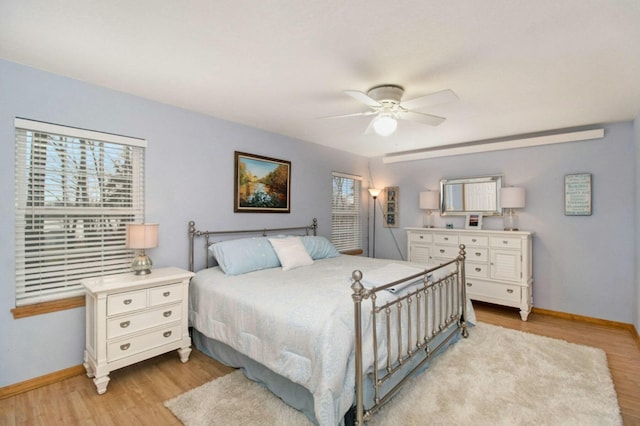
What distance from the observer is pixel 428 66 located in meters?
2.24

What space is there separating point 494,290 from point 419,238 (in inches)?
48.3

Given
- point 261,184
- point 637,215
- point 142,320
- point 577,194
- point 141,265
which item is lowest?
point 142,320

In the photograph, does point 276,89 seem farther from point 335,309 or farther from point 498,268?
point 498,268

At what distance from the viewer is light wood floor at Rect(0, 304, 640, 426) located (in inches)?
78.7

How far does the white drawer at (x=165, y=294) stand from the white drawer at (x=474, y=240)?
12.2 feet

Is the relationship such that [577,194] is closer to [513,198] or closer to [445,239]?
[513,198]

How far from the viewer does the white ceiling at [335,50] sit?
1.65 meters

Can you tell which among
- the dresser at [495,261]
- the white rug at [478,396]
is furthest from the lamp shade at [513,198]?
the white rug at [478,396]

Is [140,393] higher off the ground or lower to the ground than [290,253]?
lower

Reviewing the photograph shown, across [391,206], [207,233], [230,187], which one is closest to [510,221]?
[391,206]

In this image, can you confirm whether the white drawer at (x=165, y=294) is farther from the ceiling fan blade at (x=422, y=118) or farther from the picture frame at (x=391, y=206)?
the picture frame at (x=391, y=206)

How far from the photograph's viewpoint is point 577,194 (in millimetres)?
3811

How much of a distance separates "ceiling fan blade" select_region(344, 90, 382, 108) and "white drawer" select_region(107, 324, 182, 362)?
244 centimetres

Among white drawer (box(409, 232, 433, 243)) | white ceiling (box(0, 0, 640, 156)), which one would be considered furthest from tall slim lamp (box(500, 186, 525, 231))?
white ceiling (box(0, 0, 640, 156))
